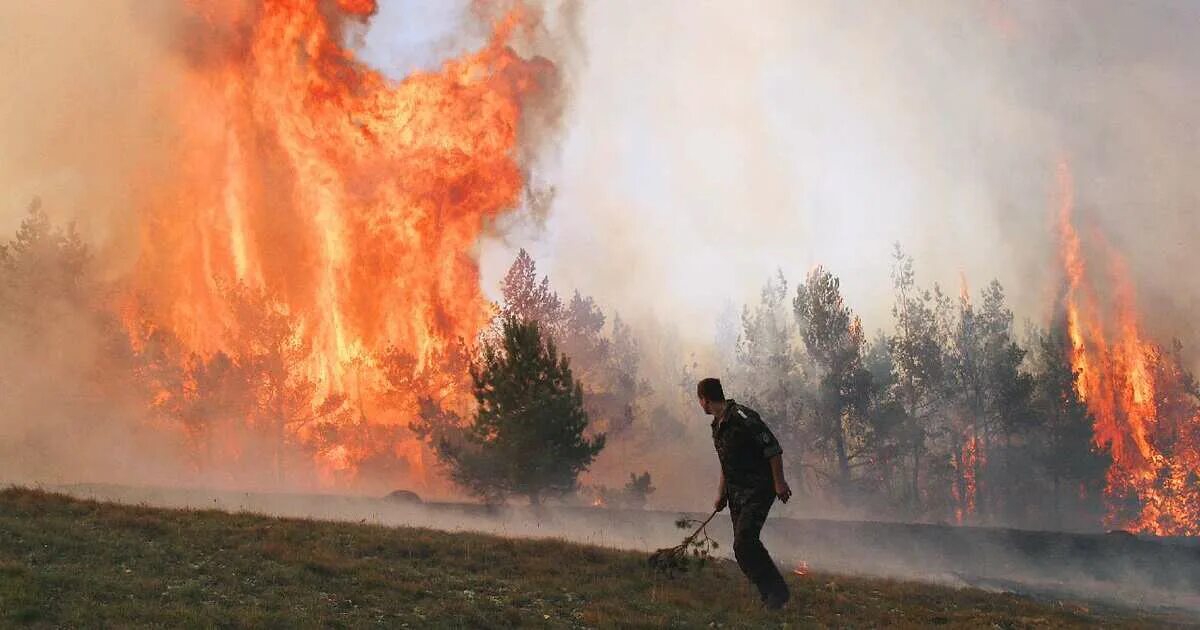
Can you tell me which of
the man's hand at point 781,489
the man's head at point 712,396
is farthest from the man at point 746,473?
the man's hand at point 781,489

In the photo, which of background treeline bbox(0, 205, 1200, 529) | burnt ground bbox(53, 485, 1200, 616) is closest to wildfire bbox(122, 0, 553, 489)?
background treeline bbox(0, 205, 1200, 529)

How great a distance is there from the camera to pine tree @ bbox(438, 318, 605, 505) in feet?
104

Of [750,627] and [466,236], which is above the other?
[466,236]

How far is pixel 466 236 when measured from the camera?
→ 180 feet

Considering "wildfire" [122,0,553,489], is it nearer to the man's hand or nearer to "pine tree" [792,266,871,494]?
"pine tree" [792,266,871,494]

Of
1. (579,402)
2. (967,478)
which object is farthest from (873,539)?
(967,478)

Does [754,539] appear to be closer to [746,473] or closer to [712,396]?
[746,473]

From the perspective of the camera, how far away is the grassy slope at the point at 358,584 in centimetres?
949

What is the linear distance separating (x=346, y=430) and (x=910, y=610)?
A: 49944 millimetres

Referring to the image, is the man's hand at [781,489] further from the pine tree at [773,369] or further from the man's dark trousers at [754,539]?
the pine tree at [773,369]

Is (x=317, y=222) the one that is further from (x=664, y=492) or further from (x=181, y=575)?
(x=181, y=575)

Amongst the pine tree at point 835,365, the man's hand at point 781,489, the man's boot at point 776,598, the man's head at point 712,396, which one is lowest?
the man's boot at point 776,598

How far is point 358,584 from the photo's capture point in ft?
37.6

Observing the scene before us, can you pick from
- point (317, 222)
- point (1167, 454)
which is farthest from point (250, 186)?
point (1167, 454)
